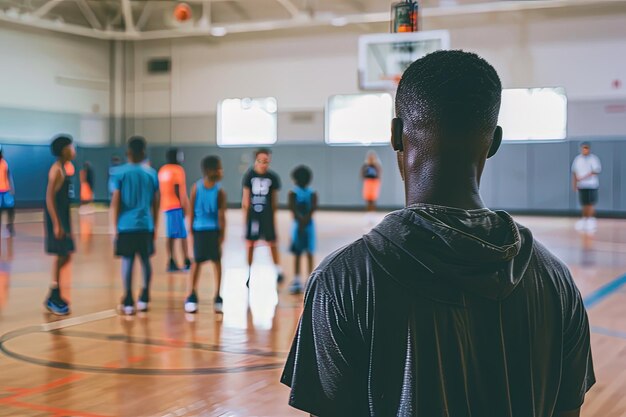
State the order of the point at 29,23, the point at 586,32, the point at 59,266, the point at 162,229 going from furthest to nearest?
the point at 29,23
the point at 586,32
the point at 162,229
the point at 59,266

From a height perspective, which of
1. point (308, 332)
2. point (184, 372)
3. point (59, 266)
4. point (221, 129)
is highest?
point (221, 129)

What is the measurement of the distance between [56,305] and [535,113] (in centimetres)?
1710

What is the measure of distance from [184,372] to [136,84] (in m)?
23.1

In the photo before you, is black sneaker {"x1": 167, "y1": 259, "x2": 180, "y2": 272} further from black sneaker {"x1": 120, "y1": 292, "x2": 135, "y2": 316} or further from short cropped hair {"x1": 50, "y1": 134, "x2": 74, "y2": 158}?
short cropped hair {"x1": 50, "y1": 134, "x2": 74, "y2": 158}

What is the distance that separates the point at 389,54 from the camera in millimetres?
13656

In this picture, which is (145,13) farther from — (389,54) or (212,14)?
(389,54)

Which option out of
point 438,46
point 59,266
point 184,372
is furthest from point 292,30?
point 184,372

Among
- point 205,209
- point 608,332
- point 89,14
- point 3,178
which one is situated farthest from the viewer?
point 89,14

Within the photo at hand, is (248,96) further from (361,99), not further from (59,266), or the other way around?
(59,266)

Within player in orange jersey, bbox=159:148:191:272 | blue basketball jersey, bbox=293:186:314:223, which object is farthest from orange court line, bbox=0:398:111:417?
player in orange jersey, bbox=159:148:191:272

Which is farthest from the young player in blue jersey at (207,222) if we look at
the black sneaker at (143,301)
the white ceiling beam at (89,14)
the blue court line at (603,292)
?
the white ceiling beam at (89,14)

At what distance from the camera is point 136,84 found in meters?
27.8

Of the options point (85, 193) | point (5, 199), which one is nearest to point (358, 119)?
point (85, 193)

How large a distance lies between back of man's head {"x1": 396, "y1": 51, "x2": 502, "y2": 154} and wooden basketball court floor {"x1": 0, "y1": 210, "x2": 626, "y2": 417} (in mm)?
3674
